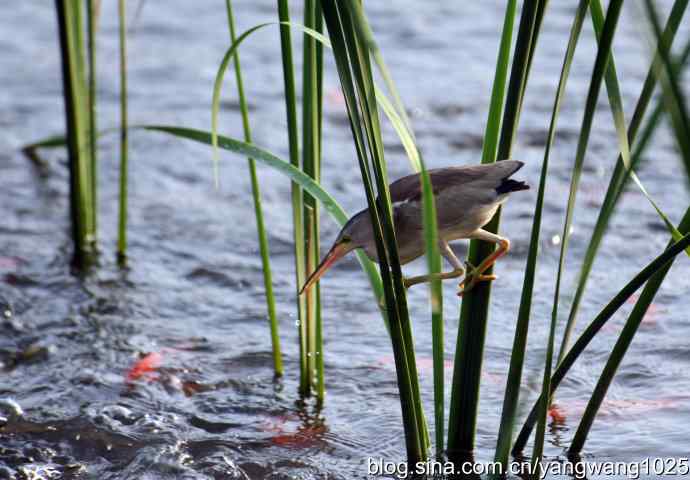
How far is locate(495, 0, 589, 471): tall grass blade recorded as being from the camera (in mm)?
2180

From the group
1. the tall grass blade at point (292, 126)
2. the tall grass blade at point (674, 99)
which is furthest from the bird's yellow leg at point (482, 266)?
the tall grass blade at point (674, 99)

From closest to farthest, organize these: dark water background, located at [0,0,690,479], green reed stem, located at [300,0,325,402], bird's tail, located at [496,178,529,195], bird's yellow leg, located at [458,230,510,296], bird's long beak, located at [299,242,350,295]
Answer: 1. bird's tail, located at [496,178,529,195]
2. bird's yellow leg, located at [458,230,510,296]
3. bird's long beak, located at [299,242,350,295]
4. green reed stem, located at [300,0,325,402]
5. dark water background, located at [0,0,690,479]

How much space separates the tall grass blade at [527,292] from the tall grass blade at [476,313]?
0.09 metres

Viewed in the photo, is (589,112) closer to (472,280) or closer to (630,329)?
(472,280)

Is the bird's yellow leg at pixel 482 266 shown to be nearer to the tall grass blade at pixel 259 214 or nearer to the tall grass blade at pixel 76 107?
the tall grass blade at pixel 259 214

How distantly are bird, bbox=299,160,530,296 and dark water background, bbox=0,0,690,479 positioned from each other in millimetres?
350

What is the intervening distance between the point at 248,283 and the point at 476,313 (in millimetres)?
2362

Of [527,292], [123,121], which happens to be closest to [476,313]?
[527,292]

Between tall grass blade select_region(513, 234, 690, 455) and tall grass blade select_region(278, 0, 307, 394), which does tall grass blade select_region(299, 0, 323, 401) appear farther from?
tall grass blade select_region(513, 234, 690, 455)

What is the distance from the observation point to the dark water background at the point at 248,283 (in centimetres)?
327

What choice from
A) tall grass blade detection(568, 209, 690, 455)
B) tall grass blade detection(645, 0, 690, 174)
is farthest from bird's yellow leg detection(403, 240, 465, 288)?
tall grass blade detection(645, 0, 690, 174)

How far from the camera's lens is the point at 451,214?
232cm

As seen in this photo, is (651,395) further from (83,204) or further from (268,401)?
(83,204)

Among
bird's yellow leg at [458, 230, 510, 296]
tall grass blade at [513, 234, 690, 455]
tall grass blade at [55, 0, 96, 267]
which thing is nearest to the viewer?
tall grass blade at [513, 234, 690, 455]
